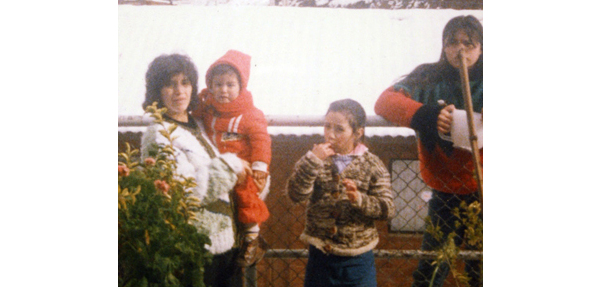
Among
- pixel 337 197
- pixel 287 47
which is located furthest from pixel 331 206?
pixel 287 47

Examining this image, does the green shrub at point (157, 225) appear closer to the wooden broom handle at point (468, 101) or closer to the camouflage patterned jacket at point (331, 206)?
the camouflage patterned jacket at point (331, 206)

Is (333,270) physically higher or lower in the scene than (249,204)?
lower

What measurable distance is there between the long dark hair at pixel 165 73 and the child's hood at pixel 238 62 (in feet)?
0.26

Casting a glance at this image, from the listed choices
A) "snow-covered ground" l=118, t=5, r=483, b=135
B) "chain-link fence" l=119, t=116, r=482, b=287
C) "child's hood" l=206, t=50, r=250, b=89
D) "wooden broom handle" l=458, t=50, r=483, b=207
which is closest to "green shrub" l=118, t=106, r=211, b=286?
"chain-link fence" l=119, t=116, r=482, b=287

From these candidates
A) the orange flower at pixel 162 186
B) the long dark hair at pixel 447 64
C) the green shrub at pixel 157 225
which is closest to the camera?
the green shrub at pixel 157 225

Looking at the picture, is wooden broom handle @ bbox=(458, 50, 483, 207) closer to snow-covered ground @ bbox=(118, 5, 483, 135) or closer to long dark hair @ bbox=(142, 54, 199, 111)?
snow-covered ground @ bbox=(118, 5, 483, 135)

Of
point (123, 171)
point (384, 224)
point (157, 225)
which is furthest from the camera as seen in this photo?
point (384, 224)

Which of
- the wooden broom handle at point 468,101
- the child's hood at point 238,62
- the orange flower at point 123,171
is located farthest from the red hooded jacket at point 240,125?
the wooden broom handle at point 468,101

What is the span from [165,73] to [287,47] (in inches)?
22.1

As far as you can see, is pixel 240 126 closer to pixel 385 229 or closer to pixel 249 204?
pixel 249 204

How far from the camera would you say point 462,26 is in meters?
2.41

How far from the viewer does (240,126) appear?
2.32 metres

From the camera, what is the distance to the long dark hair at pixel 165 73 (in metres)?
2.31

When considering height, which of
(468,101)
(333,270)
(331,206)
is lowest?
(333,270)
